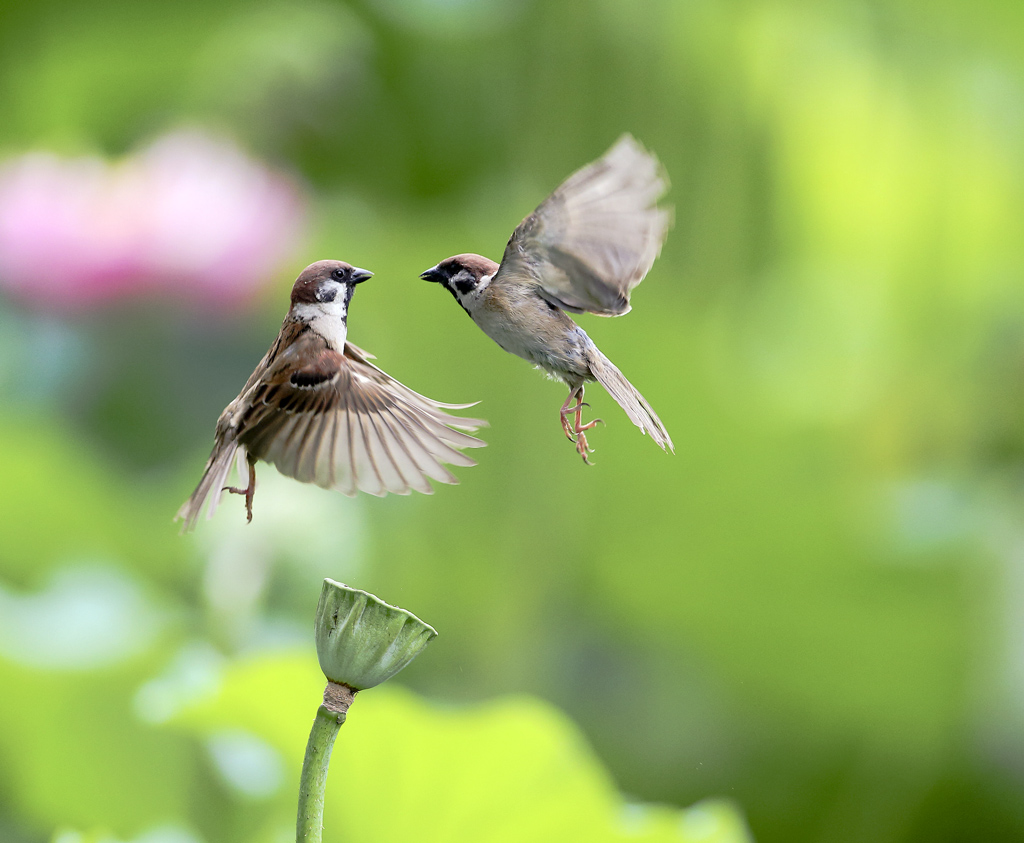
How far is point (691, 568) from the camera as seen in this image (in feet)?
3.20

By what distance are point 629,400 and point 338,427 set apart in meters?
0.06

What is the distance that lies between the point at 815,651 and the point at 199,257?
69cm

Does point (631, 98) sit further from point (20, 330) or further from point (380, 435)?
point (380, 435)

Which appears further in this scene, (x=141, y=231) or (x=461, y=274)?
(x=141, y=231)

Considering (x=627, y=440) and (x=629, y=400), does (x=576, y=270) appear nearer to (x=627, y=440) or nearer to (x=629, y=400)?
(x=629, y=400)

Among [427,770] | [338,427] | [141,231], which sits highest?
[141,231]

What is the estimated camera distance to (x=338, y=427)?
21 cm

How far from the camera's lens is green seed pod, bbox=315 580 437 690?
0.20 metres

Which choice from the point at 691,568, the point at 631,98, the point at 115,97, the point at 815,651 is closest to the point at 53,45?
the point at 115,97

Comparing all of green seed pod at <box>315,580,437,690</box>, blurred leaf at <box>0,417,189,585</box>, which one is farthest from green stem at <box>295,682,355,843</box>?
blurred leaf at <box>0,417,189,585</box>

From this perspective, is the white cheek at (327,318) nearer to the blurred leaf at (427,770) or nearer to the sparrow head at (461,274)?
the sparrow head at (461,274)

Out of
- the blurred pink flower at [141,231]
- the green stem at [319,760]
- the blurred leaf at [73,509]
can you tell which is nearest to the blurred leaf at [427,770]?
the green stem at [319,760]

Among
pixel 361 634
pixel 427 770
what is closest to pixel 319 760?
pixel 361 634

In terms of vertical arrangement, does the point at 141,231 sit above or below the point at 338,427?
above
